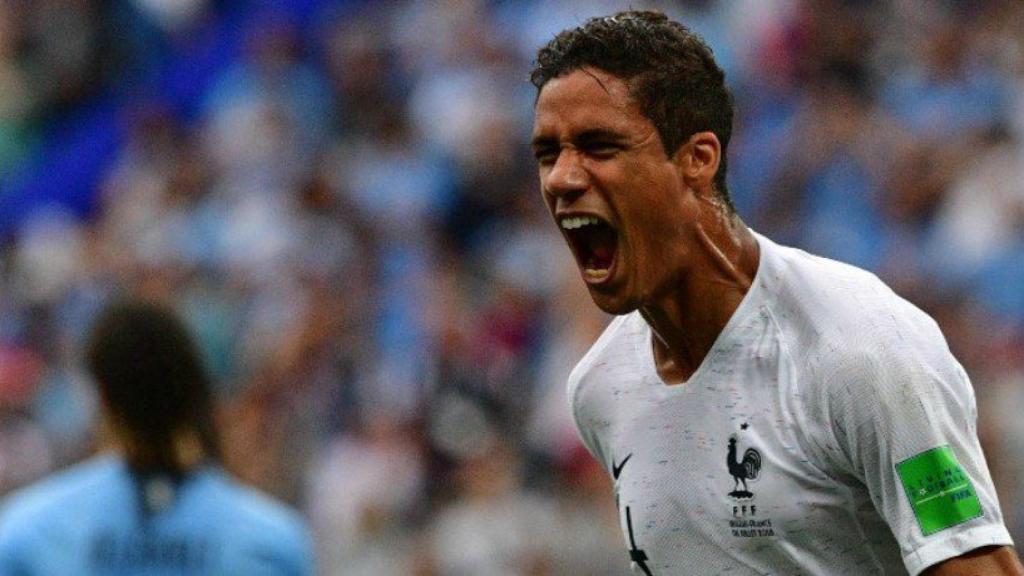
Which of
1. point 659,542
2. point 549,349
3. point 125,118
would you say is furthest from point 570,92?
point 125,118

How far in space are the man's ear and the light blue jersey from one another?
1.51 meters

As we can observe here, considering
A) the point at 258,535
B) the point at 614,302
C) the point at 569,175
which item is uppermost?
the point at 569,175

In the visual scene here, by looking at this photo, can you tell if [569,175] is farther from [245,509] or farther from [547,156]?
[245,509]

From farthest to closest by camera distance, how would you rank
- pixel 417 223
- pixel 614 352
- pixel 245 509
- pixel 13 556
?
pixel 417 223 → pixel 245 509 → pixel 13 556 → pixel 614 352

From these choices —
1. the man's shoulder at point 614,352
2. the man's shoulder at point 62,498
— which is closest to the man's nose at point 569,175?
the man's shoulder at point 614,352

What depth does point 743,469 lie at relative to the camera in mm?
3875

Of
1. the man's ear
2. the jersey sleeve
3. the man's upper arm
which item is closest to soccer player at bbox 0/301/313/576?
the man's ear

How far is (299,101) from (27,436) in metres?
3.35

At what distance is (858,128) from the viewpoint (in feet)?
33.2

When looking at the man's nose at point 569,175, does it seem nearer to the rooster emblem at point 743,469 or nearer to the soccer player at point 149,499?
the rooster emblem at point 743,469

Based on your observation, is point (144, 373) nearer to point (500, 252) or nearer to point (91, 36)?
point (500, 252)

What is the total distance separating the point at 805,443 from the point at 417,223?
7.39 meters

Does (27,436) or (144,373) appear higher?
(27,436)

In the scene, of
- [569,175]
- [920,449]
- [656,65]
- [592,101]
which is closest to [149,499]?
[569,175]
